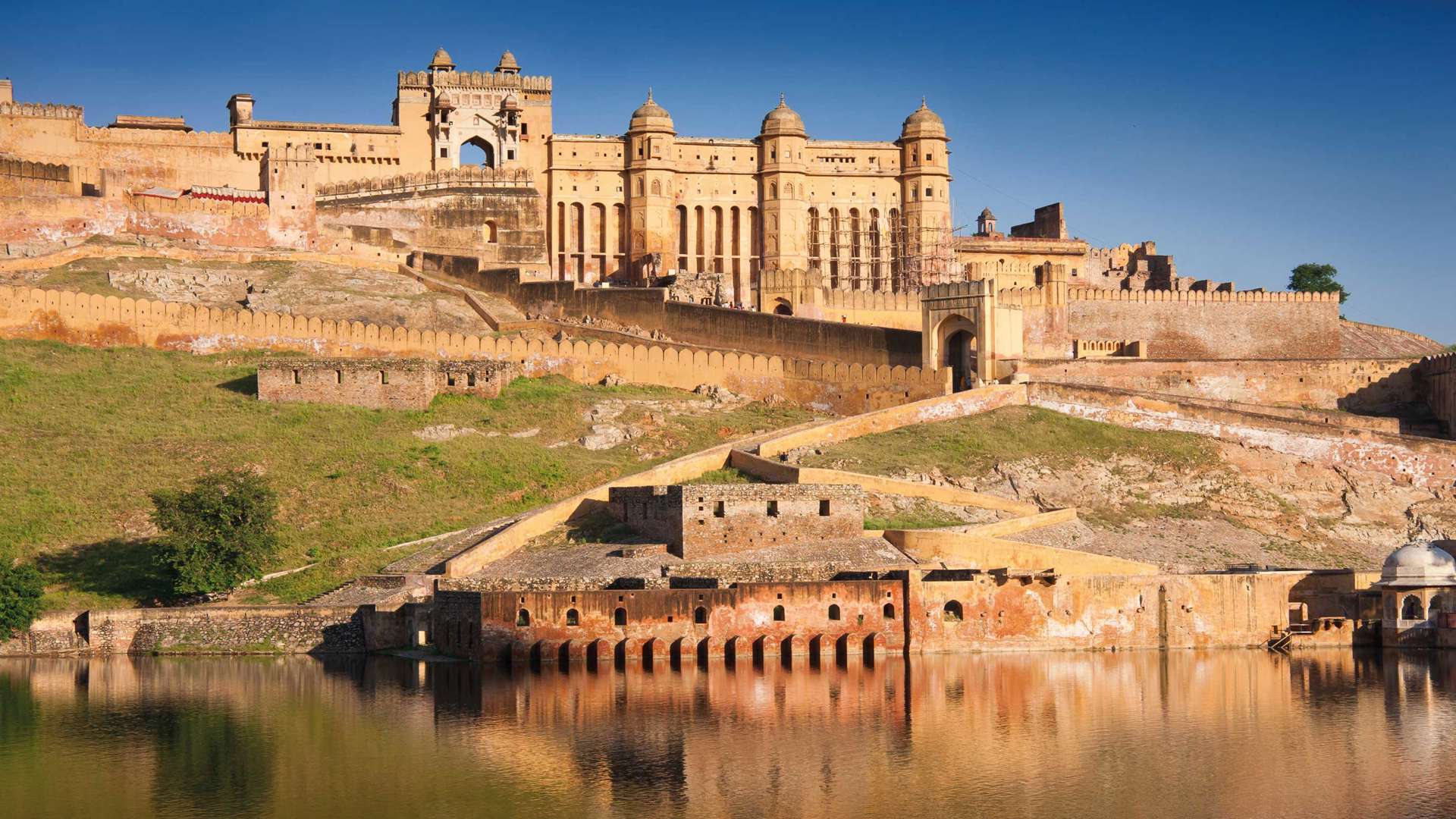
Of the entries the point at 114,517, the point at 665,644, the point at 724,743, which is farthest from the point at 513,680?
the point at 114,517

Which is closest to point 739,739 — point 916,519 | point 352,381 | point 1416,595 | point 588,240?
point 916,519

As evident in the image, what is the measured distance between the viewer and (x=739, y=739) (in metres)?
21.9

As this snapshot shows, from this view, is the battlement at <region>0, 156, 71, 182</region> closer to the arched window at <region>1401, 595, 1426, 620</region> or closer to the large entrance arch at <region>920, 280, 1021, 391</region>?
the large entrance arch at <region>920, 280, 1021, 391</region>

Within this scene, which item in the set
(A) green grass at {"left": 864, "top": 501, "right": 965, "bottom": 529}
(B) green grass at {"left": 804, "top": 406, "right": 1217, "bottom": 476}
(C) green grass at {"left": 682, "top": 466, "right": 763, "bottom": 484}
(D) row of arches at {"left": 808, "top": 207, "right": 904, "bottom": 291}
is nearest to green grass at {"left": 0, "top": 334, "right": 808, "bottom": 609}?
(C) green grass at {"left": 682, "top": 466, "right": 763, "bottom": 484}

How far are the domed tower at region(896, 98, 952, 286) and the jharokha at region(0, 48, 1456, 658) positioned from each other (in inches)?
3.1

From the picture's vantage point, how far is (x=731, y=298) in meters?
49.2

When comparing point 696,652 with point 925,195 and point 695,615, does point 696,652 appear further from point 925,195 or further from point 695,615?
point 925,195

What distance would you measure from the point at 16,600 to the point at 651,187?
27.7m

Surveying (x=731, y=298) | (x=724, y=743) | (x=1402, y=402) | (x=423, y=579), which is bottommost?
(x=724, y=743)

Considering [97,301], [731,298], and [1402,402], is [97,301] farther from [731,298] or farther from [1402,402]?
[1402,402]

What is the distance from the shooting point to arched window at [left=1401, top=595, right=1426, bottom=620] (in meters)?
28.8

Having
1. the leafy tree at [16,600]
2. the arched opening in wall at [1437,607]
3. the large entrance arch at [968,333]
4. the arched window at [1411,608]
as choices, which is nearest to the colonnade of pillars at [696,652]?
the leafy tree at [16,600]

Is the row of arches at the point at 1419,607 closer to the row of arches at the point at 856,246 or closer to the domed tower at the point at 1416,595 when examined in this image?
the domed tower at the point at 1416,595

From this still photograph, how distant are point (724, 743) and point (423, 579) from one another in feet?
28.8
